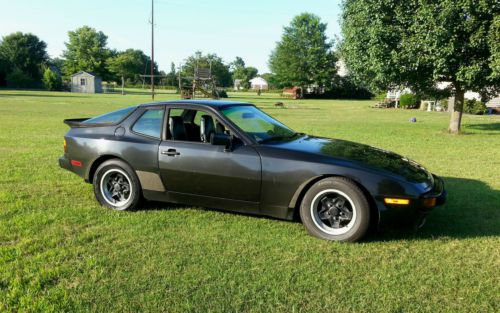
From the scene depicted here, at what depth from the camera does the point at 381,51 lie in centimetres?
1292

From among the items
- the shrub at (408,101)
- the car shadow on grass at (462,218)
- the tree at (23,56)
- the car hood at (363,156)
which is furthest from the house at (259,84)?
the car hood at (363,156)

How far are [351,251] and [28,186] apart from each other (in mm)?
4856

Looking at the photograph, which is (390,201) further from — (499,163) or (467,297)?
(499,163)

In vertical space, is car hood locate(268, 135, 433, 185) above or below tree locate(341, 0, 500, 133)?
below

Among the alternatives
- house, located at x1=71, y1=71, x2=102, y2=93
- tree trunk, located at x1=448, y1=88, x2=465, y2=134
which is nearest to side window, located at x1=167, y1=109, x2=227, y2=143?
tree trunk, located at x1=448, y1=88, x2=465, y2=134

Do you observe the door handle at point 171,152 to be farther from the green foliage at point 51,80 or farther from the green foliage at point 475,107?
the green foliage at point 51,80

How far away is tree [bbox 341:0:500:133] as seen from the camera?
38.9 feet

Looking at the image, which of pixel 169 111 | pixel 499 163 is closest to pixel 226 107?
pixel 169 111

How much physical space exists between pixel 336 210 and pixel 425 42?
9.83 meters

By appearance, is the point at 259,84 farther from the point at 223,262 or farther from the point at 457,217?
the point at 223,262

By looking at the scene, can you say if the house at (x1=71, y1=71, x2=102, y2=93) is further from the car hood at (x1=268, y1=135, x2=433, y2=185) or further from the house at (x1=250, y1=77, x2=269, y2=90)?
the car hood at (x1=268, y1=135, x2=433, y2=185)

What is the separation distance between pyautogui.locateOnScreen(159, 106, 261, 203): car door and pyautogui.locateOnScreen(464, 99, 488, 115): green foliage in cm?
2475

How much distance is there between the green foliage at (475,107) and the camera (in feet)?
82.5

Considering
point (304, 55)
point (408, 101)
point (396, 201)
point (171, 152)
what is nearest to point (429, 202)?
point (396, 201)
